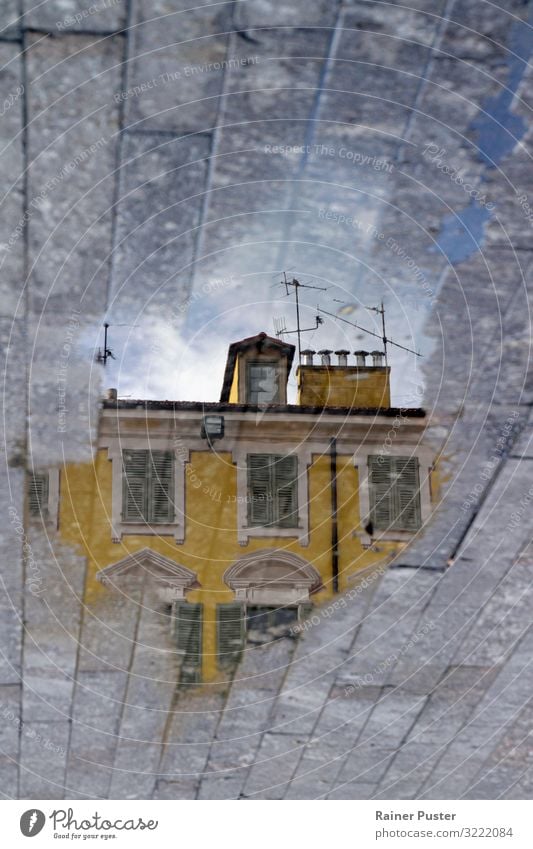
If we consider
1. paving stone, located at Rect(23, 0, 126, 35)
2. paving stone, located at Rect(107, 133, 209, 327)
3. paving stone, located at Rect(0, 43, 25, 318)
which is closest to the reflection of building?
paving stone, located at Rect(107, 133, 209, 327)

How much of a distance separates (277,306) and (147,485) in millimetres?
414

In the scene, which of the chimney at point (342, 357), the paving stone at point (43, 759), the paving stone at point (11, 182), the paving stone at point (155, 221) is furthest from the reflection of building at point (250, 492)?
the paving stone at point (43, 759)

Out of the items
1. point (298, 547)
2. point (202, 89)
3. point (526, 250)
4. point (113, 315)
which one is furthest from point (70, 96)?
point (298, 547)

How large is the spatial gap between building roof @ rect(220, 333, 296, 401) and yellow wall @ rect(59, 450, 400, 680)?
19cm

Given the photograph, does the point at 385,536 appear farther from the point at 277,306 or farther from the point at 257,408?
the point at 277,306

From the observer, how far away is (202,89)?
159 cm

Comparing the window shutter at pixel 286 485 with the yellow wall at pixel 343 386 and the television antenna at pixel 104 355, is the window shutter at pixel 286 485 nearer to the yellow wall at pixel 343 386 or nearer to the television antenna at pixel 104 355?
the yellow wall at pixel 343 386

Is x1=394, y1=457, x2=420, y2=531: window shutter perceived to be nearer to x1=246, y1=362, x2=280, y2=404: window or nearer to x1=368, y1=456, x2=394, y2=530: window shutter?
x1=368, y1=456, x2=394, y2=530: window shutter

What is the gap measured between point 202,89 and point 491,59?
0.42 m

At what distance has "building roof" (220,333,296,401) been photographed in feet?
6.26

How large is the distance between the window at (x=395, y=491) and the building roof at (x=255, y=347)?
0.98 feet

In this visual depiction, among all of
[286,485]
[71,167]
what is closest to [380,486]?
[286,485]

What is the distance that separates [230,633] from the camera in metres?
2.23
